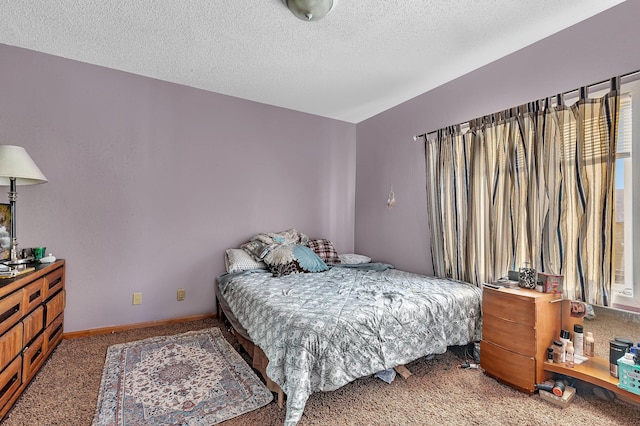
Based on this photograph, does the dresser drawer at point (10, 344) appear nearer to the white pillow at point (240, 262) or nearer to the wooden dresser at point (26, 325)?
the wooden dresser at point (26, 325)

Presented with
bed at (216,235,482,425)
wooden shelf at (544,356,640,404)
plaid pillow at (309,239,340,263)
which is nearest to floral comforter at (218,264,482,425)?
bed at (216,235,482,425)

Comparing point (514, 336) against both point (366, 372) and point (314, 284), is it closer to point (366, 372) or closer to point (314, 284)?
point (366, 372)

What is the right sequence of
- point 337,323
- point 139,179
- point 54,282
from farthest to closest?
point 139,179 < point 54,282 < point 337,323

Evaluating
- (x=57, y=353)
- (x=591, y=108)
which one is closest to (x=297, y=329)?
(x=57, y=353)

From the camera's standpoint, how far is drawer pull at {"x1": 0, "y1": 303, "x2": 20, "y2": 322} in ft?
5.03

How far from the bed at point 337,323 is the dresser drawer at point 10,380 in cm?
128

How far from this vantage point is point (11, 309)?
1631mm

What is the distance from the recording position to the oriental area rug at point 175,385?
5.37ft

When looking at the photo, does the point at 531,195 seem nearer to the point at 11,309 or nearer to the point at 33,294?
the point at 11,309

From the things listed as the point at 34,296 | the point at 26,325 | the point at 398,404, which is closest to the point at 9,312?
the point at 26,325

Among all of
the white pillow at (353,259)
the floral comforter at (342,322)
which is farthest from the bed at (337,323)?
the white pillow at (353,259)

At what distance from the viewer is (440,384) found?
2000 mm

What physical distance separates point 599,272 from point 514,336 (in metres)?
0.67

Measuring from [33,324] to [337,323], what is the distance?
77.8 inches
